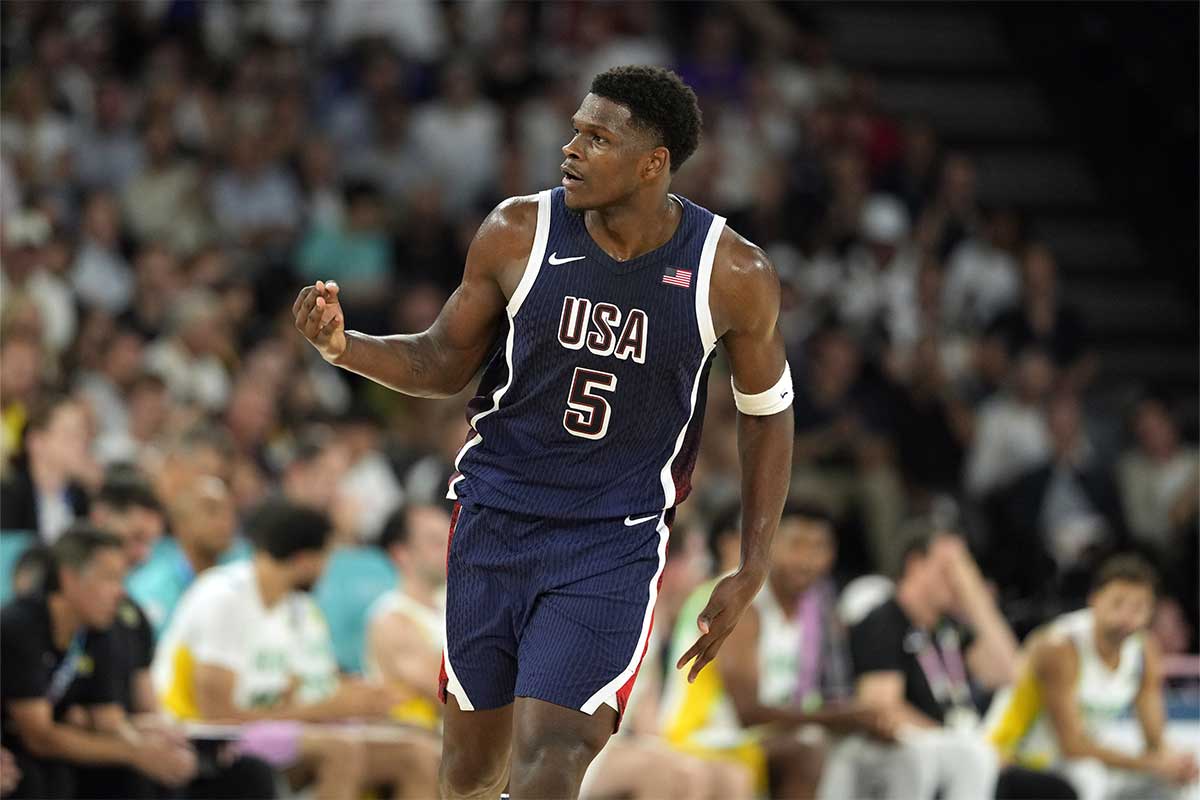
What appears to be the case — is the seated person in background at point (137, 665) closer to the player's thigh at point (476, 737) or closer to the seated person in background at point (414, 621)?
the seated person in background at point (414, 621)

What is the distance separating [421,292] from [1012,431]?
4.03 metres

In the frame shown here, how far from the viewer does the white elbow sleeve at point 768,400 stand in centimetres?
479

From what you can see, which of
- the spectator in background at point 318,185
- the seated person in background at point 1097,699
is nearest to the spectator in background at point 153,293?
the spectator in background at point 318,185

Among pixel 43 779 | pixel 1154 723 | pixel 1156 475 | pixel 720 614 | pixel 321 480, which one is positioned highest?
pixel 720 614

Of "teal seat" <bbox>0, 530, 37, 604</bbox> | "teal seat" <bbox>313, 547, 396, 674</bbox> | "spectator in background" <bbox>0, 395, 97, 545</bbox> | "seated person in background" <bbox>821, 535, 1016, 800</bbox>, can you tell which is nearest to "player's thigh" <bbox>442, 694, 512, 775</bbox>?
"teal seat" <bbox>0, 530, 37, 604</bbox>

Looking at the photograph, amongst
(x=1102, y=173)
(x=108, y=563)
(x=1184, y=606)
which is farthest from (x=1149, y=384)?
(x=108, y=563)

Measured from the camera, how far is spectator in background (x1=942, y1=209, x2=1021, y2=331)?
1382cm

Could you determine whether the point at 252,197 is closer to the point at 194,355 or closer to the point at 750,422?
the point at 194,355

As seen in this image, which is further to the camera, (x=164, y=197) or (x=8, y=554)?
(x=164, y=197)

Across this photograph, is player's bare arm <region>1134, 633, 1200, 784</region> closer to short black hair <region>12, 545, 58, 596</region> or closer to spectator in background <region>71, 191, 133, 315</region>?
short black hair <region>12, 545, 58, 596</region>

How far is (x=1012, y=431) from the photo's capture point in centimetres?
1286

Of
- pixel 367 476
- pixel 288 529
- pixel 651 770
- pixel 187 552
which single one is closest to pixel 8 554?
pixel 187 552

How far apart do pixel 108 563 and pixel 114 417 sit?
12.1 ft

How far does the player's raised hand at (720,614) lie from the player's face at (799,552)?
3609 millimetres
